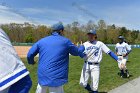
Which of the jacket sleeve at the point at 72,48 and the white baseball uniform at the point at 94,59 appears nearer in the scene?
the jacket sleeve at the point at 72,48

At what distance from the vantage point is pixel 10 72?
2.01 meters

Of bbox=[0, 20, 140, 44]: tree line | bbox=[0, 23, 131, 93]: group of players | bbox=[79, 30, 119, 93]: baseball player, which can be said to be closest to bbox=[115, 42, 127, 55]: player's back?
bbox=[0, 23, 131, 93]: group of players

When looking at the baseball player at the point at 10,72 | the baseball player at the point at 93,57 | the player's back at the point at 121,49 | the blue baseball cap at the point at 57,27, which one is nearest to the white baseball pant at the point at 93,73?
the baseball player at the point at 93,57

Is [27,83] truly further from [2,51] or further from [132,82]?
[132,82]

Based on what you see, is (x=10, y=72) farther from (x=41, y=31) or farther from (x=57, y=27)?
(x=41, y=31)

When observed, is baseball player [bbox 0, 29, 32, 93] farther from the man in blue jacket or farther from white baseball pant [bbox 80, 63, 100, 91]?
white baseball pant [bbox 80, 63, 100, 91]

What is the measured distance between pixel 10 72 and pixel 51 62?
4285 mm

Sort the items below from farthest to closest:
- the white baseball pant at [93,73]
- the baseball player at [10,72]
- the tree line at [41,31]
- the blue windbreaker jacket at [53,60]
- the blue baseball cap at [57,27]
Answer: the tree line at [41,31]
the white baseball pant at [93,73]
the blue baseball cap at [57,27]
the blue windbreaker jacket at [53,60]
the baseball player at [10,72]

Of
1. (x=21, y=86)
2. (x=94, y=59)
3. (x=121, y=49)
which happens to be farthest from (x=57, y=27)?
(x=121, y=49)

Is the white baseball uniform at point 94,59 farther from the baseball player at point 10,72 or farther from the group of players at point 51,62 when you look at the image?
the baseball player at point 10,72

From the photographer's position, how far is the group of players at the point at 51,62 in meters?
2.02

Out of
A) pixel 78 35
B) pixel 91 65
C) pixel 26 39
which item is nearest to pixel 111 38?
pixel 78 35

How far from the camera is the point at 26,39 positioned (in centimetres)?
8875

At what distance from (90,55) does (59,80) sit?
358 centimetres
